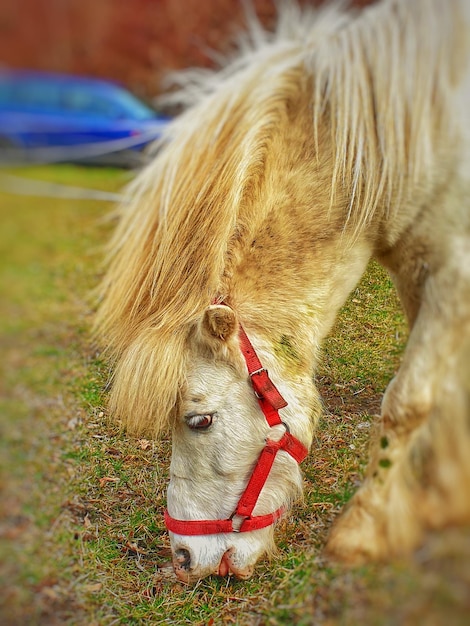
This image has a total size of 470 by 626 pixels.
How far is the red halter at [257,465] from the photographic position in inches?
30.0

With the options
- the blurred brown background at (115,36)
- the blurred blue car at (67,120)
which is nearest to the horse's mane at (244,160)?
the blurred blue car at (67,120)

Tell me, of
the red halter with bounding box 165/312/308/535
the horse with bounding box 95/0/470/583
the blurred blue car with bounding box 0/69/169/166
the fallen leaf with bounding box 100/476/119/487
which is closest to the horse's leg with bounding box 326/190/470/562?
the horse with bounding box 95/0/470/583

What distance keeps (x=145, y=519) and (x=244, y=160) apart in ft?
1.72

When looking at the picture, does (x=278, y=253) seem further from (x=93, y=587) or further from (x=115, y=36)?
(x=115, y=36)

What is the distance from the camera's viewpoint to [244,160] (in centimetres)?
75

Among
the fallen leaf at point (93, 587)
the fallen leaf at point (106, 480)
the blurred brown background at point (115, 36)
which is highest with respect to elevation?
the blurred brown background at point (115, 36)

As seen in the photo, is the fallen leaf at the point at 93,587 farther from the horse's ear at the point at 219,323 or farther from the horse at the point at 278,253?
the horse's ear at the point at 219,323

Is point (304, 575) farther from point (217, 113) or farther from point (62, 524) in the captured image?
point (217, 113)

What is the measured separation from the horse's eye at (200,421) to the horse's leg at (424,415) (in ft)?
0.72

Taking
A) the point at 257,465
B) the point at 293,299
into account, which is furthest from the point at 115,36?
the point at 257,465

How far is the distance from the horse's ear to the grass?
13 cm

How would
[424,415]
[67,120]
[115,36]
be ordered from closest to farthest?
[424,415] < [67,120] < [115,36]

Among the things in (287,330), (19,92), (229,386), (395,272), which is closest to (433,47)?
(395,272)

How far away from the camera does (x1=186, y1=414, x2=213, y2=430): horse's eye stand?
2.55 ft
